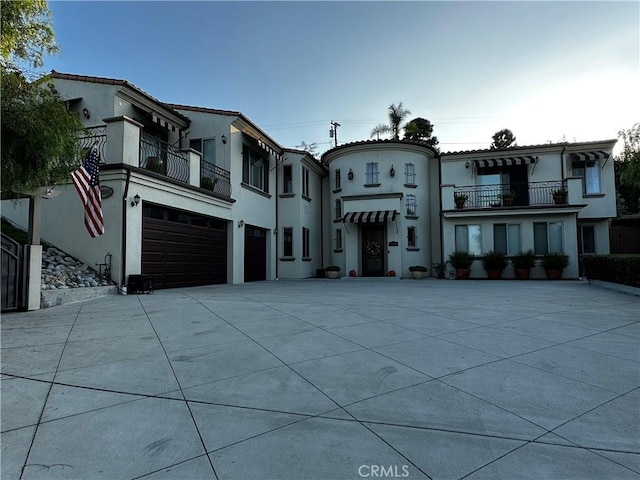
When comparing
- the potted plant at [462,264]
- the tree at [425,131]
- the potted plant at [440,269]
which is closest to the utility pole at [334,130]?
the tree at [425,131]

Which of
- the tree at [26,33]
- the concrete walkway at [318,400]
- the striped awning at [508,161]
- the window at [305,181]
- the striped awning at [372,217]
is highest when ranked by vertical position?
the striped awning at [508,161]

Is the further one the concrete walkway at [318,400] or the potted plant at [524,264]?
the potted plant at [524,264]

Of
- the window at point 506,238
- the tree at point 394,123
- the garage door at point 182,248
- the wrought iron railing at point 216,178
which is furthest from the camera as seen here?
the tree at point 394,123

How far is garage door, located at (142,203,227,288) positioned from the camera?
10.7 m

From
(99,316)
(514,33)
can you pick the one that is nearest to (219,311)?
(99,316)

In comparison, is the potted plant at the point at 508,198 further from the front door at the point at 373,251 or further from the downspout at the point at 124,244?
the downspout at the point at 124,244

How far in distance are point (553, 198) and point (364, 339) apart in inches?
686

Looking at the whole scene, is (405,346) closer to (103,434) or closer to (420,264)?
(103,434)

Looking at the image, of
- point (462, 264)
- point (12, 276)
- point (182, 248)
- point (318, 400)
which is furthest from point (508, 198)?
point (12, 276)

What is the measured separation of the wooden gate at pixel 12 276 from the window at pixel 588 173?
2250 cm

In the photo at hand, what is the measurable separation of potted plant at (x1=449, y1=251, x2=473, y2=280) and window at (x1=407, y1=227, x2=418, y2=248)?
216 centimetres

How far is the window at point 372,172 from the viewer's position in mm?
19609

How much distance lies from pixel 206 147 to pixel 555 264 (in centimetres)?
1649

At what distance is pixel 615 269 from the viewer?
11539 mm
